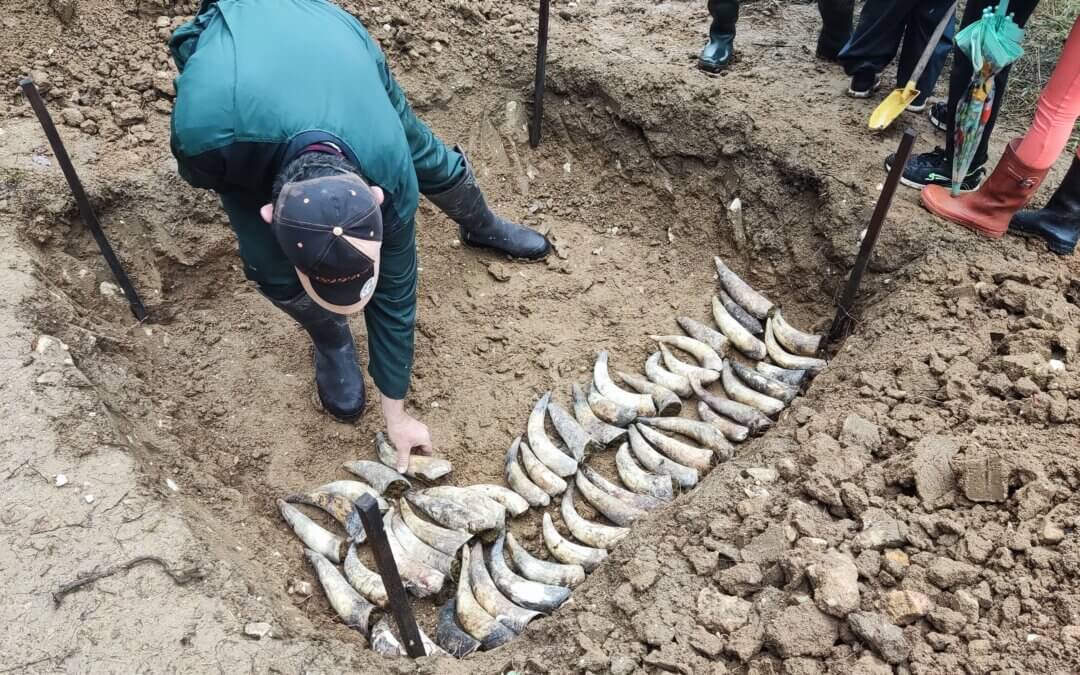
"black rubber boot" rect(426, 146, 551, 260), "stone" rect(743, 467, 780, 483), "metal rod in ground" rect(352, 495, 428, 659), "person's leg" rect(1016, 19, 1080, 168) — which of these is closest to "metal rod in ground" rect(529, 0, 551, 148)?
"black rubber boot" rect(426, 146, 551, 260)

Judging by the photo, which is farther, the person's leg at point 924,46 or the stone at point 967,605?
the person's leg at point 924,46

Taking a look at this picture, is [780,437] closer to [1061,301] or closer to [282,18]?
[1061,301]

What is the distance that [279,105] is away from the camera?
214 cm

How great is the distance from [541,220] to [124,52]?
271 cm

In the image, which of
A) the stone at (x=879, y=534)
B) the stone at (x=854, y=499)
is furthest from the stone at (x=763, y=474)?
the stone at (x=879, y=534)

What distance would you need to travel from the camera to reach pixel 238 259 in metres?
4.08

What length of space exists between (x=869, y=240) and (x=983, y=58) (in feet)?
3.12

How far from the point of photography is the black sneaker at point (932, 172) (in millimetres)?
3779

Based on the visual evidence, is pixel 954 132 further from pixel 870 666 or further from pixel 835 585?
pixel 870 666

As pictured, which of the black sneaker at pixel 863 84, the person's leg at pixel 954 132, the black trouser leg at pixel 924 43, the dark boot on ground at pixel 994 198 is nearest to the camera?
the dark boot on ground at pixel 994 198

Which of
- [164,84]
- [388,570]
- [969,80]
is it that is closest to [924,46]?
[969,80]

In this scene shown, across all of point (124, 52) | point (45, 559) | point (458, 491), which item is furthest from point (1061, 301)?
point (124, 52)

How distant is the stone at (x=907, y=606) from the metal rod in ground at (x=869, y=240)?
168cm

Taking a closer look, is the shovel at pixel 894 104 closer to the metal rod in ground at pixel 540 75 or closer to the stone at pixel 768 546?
the metal rod in ground at pixel 540 75
